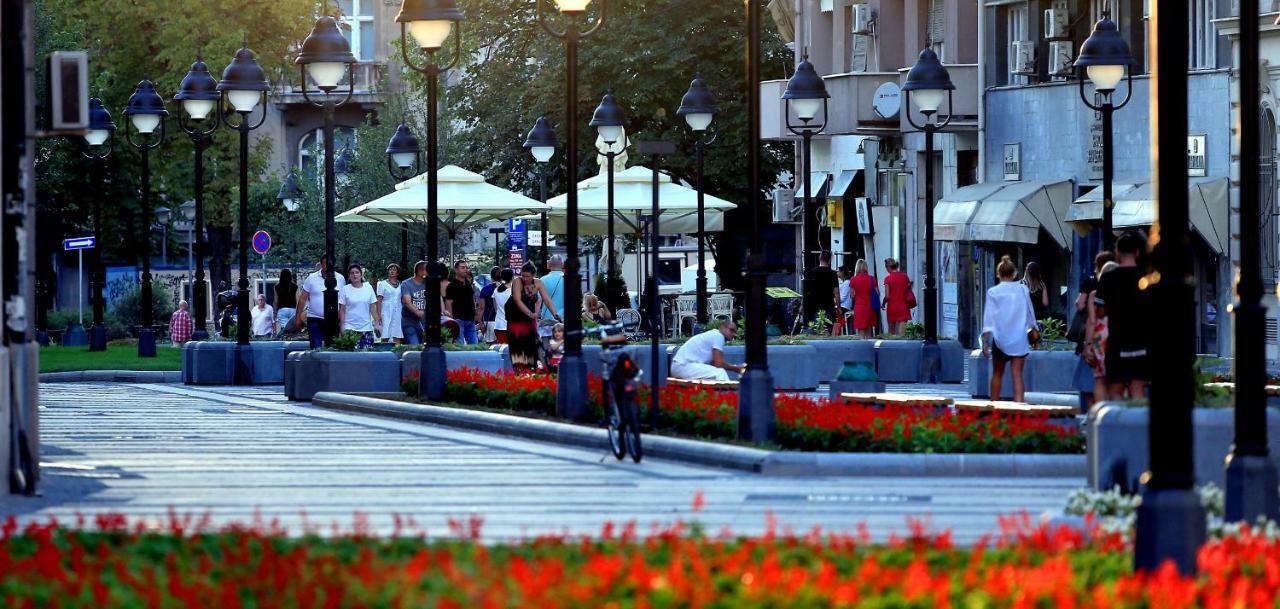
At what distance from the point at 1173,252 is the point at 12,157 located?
8069mm

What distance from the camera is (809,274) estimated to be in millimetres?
40438

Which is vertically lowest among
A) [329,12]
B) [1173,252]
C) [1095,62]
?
[1173,252]

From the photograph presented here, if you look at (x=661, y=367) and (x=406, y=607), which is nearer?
(x=406, y=607)

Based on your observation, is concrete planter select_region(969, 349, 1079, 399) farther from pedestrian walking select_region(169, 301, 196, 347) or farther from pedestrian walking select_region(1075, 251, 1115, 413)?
pedestrian walking select_region(169, 301, 196, 347)

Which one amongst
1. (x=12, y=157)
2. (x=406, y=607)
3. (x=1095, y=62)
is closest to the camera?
(x=406, y=607)

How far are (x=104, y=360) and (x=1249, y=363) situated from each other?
30.1 m

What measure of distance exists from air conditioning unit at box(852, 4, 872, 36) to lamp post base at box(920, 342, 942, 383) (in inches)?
781

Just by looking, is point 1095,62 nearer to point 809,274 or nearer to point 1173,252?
point 809,274

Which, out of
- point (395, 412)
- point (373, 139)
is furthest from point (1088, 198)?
point (373, 139)

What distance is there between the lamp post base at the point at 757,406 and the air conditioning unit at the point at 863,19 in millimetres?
32272

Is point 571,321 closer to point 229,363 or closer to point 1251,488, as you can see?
point 1251,488

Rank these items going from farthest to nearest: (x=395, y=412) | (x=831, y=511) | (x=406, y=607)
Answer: (x=395, y=412), (x=831, y=511), (x=406, y=607)

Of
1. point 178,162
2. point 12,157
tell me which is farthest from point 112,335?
point 12,157

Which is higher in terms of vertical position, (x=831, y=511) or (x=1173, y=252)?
(x=1173, y=252)
